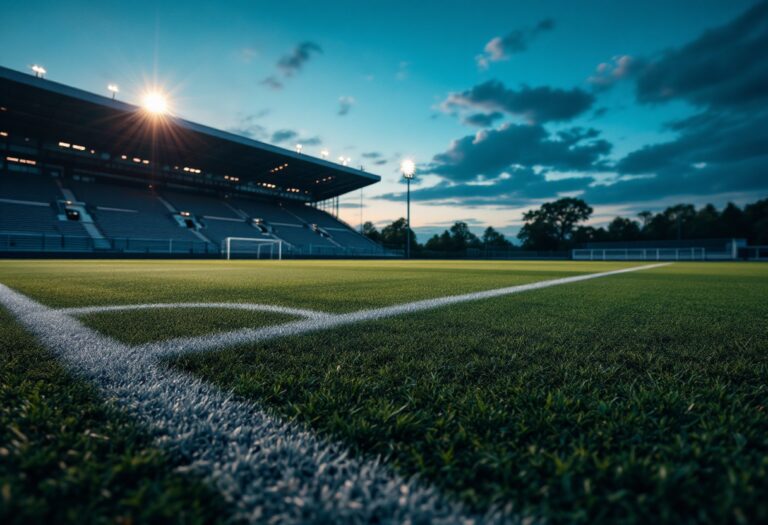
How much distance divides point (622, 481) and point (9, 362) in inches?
77.5

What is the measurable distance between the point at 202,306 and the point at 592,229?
230 ft

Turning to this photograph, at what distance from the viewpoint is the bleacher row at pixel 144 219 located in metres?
21.0

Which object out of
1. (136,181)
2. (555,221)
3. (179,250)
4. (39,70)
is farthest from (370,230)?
(39,70)

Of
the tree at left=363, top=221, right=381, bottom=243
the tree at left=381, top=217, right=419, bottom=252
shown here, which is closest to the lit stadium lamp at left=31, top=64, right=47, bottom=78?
the tree at left=381, top=217, right=419, bottom=252

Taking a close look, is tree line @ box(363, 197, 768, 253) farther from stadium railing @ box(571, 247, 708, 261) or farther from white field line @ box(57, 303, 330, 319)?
white field line @ box(57, 303, 330, 319)

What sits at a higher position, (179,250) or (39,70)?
(39,70)

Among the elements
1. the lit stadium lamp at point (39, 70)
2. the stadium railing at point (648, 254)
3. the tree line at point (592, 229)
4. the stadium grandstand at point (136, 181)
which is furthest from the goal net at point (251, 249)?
the stadium railing at point (648, 254)

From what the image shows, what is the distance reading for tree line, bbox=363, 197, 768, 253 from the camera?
4778cm

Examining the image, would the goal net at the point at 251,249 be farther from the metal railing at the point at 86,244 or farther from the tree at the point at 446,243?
the tree at the point at 446,243

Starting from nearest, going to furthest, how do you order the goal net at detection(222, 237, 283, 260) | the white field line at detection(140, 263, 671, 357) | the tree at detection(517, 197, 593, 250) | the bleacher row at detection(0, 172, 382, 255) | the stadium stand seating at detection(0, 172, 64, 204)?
1. the white field line at detection(140, 263, 671, 357)
2. the bleacher row at detection(0, 172, 382, 255)
3. the stadium stand seating at detection(0, 172, 64, 204)
4. the goal net at detection(222, 237, 283, 260)
5. the tree at detection(517, 197, 593, 250)

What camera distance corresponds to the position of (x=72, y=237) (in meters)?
19.5

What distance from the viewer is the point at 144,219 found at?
1005 inches

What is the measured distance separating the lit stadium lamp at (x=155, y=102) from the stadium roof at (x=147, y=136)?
0.46 meters

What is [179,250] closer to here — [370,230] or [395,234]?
[395,234]
